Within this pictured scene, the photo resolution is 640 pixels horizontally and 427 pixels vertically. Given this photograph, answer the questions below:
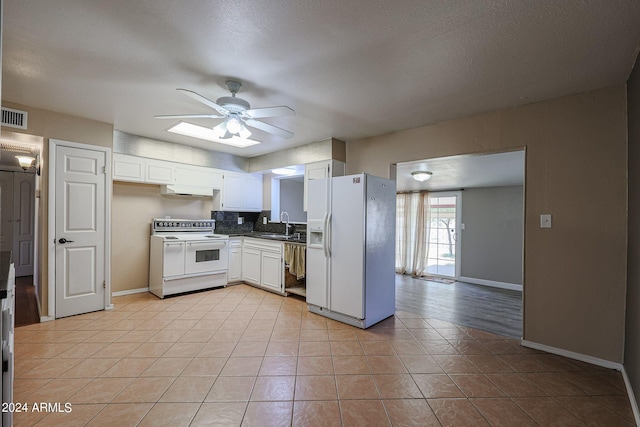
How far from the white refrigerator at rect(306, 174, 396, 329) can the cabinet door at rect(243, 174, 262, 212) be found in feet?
6.85

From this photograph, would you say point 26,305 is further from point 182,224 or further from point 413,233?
point 413,233

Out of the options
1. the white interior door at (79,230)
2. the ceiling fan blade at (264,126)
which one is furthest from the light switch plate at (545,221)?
the white interior door at (79,230)

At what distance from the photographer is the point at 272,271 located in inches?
170

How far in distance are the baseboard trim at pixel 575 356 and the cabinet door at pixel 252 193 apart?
14.2ft

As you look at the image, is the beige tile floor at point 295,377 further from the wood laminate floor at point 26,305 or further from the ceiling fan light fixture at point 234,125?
the ceiling fan light fixture at point 234,125

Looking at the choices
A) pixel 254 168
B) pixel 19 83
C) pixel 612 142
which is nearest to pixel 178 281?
pixel 254 168

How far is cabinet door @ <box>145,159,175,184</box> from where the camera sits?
4.12 metres

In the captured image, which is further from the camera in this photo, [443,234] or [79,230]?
[443,234]

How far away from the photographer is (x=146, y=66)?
7.06 feet

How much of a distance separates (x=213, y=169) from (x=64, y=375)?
332 cm

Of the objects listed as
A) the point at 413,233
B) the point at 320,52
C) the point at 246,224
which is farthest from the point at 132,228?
the point at 413,233

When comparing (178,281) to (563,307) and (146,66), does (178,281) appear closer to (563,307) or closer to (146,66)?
(146,66)

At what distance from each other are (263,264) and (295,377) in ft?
8.13

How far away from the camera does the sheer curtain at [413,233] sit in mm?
6512
